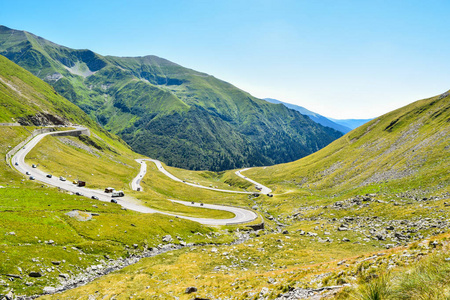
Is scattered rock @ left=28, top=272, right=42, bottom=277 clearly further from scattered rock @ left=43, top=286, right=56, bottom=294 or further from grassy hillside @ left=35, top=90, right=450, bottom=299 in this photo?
grassy hillside @ left=35, top=90, right=450, bottom=299

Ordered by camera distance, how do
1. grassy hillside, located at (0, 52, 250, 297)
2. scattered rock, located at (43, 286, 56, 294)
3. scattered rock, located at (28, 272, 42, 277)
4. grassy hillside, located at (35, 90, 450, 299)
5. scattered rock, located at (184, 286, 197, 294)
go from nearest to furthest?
1. grassy hillside, located at (35, 90, 450, 299)
2. scattered rock, located at (184, 286, 197, 294)
3. scattered rock, located at (43, 286, 56, 294)
4. scattered rock, located at (28, 272, 42, 277)
5. grassy hillside, located at (0, 52, 250, 297)

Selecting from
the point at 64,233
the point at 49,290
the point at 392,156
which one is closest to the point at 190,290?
the point at 49,290

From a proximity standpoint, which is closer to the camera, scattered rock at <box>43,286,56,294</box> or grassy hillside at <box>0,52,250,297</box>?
scattered rock at <box>43,286,56,294</box>

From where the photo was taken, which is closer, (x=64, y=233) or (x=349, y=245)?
(x=64, y=233)

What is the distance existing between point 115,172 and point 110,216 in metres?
84.8

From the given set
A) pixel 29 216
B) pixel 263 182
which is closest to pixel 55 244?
pixel 29 216

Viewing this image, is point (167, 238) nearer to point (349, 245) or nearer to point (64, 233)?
point (64, 233)

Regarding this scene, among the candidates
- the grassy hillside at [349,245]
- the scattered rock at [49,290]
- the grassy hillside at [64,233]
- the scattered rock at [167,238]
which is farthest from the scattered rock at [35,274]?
the scattered rock at [167,238]

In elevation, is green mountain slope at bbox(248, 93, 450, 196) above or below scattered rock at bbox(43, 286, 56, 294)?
above

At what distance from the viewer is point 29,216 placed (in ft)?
138

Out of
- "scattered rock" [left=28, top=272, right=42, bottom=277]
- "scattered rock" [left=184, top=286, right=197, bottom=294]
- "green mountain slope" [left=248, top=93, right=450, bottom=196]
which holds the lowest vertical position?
"scattered rock" [left=28, top=272, right=42, bottom=277]

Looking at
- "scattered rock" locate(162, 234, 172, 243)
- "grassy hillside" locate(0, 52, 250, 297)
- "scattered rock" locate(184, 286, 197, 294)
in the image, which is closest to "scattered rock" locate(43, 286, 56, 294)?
"grassy hillside" locate(0, 52, 250, 297)

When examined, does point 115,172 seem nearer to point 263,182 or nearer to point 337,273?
point 263,182

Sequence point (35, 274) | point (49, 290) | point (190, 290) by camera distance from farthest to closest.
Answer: point (35, 274) → point (49, 290) → point (190, 290)
